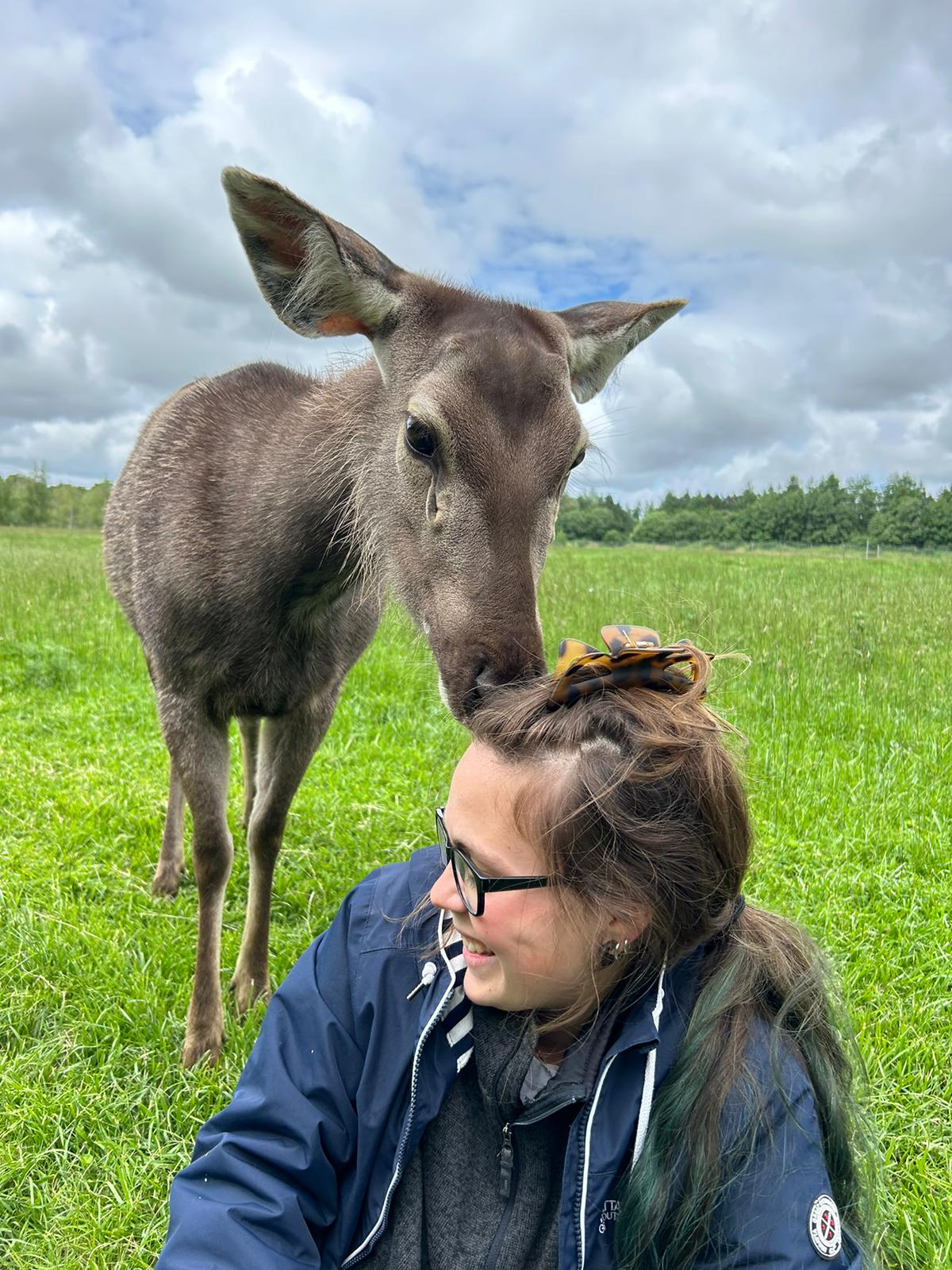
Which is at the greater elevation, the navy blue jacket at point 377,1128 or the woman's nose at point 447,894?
the woman's nose at point 447,894

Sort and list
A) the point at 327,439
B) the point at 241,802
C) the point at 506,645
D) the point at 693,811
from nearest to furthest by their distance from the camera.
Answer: the point at 693,811 < the point at 506,645 < the point at 327,439 < the point at 241,802

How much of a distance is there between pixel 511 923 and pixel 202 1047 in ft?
6.90

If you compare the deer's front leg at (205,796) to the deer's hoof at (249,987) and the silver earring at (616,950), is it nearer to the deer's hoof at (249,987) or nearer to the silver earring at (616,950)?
the deer's hoof at (249,987)

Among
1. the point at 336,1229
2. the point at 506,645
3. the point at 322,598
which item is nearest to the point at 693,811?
the point at 506,645

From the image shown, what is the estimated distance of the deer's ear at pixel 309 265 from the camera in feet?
10.1

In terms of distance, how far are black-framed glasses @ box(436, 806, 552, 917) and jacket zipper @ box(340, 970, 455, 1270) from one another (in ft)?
0.80

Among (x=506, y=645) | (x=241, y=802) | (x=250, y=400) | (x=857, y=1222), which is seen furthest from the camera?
(x=241, y=802)

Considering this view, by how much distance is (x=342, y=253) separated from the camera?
3.16m

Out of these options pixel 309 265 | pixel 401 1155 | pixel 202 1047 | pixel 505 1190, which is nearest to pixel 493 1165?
pixel 505 1190

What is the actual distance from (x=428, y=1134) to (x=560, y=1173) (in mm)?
299

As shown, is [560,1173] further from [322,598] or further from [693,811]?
[322,598]

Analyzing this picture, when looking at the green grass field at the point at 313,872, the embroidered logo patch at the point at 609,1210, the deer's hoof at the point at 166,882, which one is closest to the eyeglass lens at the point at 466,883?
the embroidered logo patch at the point at 609,1210

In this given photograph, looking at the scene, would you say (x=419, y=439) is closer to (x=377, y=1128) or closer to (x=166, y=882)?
(x=377, y=1128)

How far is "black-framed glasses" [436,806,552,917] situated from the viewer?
1.90 m
